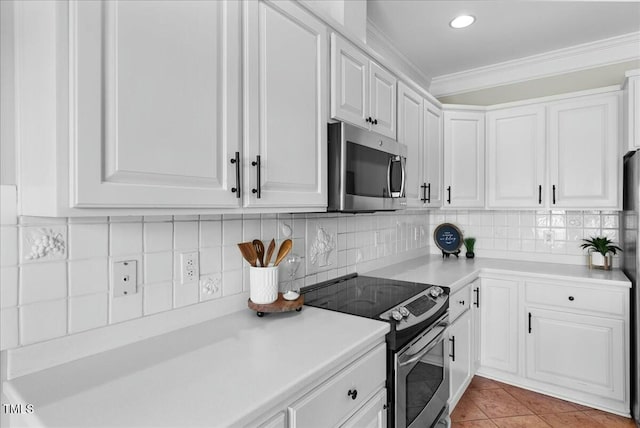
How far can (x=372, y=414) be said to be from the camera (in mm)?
1359

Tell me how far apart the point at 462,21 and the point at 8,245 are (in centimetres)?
282

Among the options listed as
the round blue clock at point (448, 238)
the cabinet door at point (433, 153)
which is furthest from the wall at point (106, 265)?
the round blue clock at point (448, 238)

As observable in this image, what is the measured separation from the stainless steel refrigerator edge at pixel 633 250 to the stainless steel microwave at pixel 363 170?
57.0 inches

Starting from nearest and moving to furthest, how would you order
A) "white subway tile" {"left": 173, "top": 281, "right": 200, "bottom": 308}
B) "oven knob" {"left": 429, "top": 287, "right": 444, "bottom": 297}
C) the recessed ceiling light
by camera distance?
1. "white subway tile" {"left": 173, "top": 281, "right": 200, "bottom": 308}
2. "oven knob" {"left": 429, "top": 287, "right": 444, "bottom": 297}
3. the recessed ceiling light

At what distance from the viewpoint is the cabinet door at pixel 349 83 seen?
1.64m

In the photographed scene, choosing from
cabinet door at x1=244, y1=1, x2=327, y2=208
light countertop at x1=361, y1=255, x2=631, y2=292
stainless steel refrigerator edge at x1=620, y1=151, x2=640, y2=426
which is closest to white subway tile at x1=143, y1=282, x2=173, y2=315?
cabinet door at x1=244, y1=1, x2=327, y2=208

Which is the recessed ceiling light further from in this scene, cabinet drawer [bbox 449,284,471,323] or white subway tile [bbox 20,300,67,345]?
white subway tile [bbox 20,300,67,345]

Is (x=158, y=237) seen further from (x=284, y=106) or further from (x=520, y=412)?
(x=520, y=412)

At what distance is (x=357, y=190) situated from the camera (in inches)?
68.8

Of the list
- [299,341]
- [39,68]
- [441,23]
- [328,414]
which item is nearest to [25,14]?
[39,68]

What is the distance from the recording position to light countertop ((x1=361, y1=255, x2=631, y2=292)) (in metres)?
2.39

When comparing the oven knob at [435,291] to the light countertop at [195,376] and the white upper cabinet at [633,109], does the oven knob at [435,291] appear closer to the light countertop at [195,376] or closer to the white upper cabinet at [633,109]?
the light countertop at [195,376]

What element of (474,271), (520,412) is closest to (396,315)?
(474,271)

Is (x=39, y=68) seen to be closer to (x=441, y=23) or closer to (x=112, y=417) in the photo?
(x=112, y=417)
